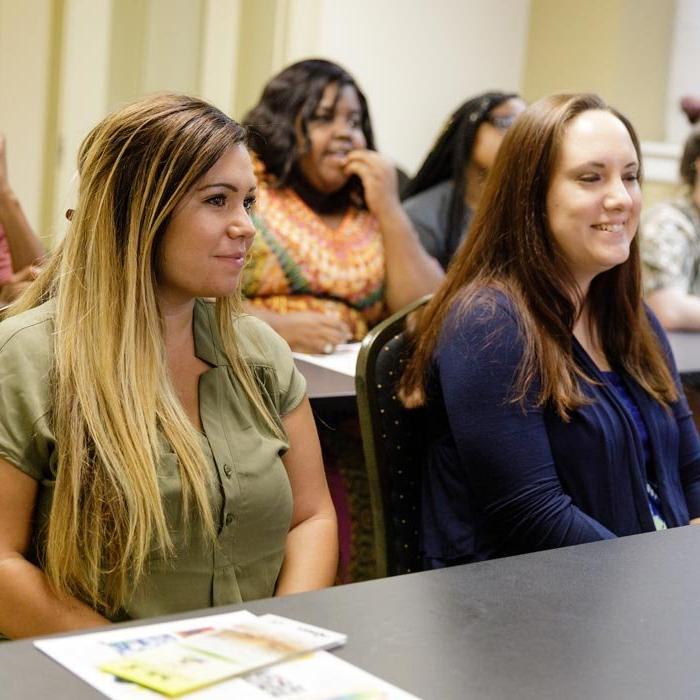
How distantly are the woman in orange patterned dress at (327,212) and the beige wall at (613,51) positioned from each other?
5.32 ft

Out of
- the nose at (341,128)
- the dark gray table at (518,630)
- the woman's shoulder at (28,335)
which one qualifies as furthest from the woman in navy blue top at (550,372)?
the nose at (341,128)

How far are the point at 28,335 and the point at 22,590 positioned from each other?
0.94 feet

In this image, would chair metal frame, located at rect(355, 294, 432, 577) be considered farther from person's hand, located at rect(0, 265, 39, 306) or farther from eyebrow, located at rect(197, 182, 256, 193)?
person's hand, located at rect(0, 265, 39, 306)

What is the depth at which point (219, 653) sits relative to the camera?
40.1 inches

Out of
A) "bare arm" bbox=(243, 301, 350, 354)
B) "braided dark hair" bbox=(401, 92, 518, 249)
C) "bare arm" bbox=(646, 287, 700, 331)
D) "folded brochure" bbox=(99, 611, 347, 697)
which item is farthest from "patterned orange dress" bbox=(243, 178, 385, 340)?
"folded brochure" bbox=(99, 611, 347, 697)

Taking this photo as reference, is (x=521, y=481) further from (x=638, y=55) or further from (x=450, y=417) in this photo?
(x=638, y=55)

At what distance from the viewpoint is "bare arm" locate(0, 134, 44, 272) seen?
2635 millimetres

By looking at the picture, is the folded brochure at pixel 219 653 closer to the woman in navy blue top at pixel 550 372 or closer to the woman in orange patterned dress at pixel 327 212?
the woman in navy blue top at pixel 550 372

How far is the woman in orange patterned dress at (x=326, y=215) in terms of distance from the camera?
2.82 m

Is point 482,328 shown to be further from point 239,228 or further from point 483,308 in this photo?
point 239,228

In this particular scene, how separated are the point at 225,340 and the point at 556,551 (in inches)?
19.2

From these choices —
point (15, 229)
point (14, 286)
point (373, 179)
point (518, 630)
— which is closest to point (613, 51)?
point (373, 179)

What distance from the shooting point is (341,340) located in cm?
261

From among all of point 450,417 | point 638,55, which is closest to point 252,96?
point 638,55
